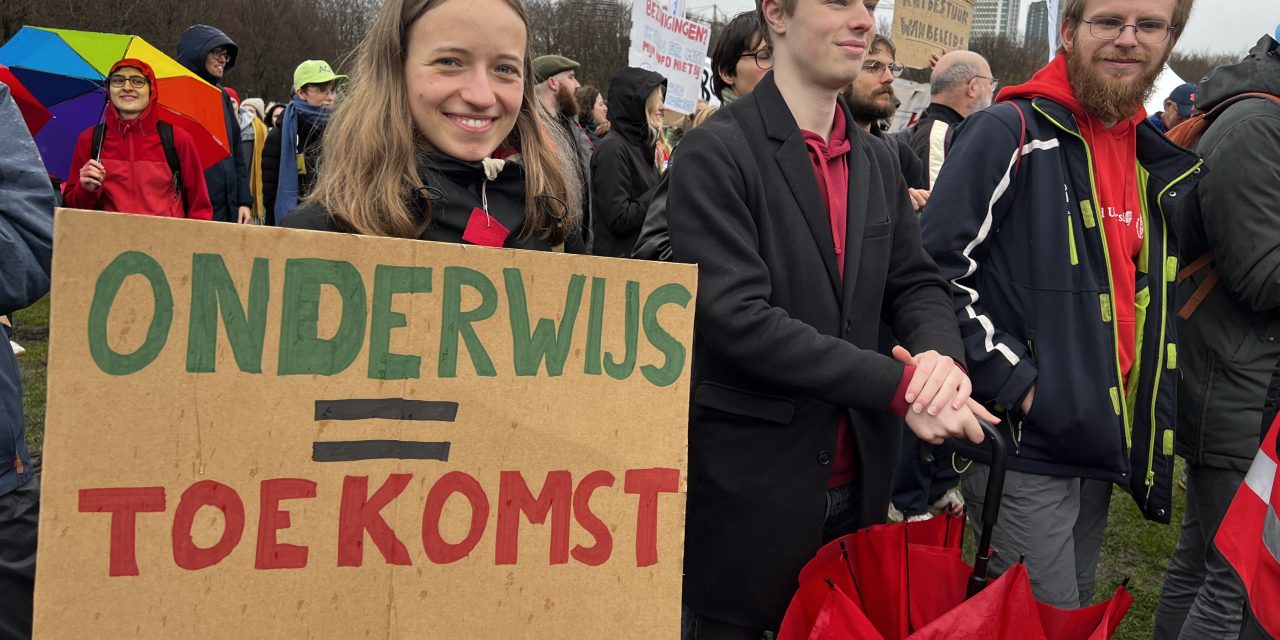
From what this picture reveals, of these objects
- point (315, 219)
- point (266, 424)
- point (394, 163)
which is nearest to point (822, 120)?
point (394, 163)

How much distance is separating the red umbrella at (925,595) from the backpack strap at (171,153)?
5.78m

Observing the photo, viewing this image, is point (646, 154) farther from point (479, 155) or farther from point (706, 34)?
point (479, 155)

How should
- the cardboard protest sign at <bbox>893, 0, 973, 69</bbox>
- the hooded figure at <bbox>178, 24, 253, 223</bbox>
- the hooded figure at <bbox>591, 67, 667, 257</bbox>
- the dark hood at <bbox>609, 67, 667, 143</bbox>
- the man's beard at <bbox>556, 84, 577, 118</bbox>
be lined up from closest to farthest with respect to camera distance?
the hooded figure at <bbox>591, 67, 667, 257</bbox> < the dark hood at <bbox>609, 67, 667, 143</bbox> < the cardboard protest sign at <bbox>893, 0, 973, 69</bbox> < the man's beard at <bbox>556, 84, 577, 118</bbox> < the hooded figure at <bbox>178, 24, 253, 223</bbox>

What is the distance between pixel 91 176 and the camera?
5977mm

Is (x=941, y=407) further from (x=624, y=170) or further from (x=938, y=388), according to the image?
(x=624, y=170)

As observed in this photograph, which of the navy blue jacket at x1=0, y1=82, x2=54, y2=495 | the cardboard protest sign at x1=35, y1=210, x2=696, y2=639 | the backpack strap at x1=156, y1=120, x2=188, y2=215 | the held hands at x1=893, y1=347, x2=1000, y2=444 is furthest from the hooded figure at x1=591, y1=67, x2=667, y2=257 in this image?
the cardboard protest sign at x1=35, y1=210, x2=696, y2=639

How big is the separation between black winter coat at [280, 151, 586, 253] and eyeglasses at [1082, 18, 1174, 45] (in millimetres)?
1498

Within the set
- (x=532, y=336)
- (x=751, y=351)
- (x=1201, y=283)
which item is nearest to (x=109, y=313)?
(x=532, y=336)

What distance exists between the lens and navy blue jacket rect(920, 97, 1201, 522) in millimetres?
2326

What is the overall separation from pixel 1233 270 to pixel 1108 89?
2.43 ft

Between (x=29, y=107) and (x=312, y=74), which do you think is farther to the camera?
(x=312, y=74)

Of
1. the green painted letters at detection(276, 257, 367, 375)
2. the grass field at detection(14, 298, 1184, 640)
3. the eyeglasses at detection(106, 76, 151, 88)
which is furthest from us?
the eyeglasses at detection(106, 76, 151, 88)

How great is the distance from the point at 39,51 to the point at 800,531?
25.1 feet

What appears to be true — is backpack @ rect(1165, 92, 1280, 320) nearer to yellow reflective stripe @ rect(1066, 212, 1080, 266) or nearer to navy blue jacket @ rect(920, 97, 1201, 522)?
navy blue jacket @ rect(920, 97, 1201, 522)
